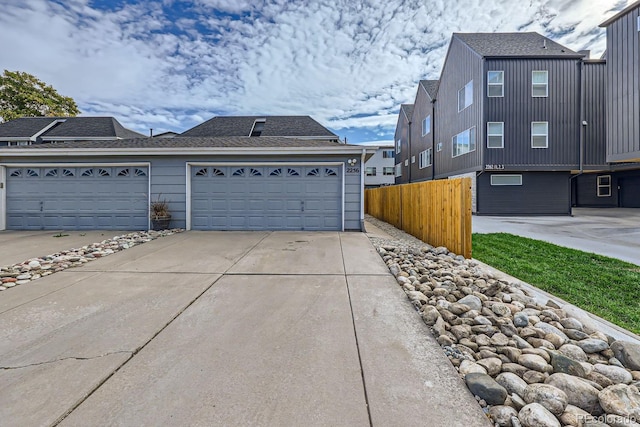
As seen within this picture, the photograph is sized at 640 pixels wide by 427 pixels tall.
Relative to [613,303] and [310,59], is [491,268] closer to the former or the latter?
[613,303]

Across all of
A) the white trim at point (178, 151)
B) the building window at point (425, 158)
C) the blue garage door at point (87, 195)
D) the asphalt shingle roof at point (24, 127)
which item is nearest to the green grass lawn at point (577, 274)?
A: the white trim at point (178, 151)

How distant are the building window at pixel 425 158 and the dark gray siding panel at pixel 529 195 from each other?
21.2 feet

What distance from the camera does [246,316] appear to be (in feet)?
9.29

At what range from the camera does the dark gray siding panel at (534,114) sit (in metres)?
13.4

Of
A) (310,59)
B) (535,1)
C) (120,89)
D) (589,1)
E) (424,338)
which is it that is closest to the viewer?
(424,338)

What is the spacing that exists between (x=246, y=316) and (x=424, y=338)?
1719mm

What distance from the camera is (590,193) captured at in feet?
60.2

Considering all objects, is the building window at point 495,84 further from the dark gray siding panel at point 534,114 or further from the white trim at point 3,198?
the white trim at point 3,198

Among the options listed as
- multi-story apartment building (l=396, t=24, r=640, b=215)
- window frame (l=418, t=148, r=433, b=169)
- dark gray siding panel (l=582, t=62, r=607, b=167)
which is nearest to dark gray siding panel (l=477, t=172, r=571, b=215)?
multi-story apartment building (l=396, t=24, r=640, b=215)

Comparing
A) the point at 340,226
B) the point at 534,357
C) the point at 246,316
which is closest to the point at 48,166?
the point at 340,226

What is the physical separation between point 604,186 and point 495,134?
10726 millimetres

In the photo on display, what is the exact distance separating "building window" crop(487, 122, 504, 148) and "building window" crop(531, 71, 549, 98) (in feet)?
7.20

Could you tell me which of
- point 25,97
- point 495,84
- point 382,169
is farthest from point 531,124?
point 25,97

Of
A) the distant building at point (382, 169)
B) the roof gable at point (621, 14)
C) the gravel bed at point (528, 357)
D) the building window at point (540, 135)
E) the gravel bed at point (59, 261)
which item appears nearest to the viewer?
the gravel bed at point (528, 357)
